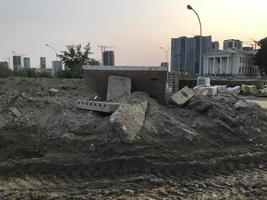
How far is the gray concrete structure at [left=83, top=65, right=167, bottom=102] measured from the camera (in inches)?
448

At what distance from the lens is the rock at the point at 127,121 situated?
8.56 meters

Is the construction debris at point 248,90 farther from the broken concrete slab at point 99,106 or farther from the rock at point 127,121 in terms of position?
the rock at point 127,121

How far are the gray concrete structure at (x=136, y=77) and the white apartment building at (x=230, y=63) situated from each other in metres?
89.2

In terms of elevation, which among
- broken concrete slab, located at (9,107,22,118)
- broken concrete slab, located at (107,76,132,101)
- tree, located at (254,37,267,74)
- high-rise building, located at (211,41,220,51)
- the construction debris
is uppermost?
high-rise building, located at (211,41,220,51)

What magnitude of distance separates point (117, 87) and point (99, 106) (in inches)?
57.2

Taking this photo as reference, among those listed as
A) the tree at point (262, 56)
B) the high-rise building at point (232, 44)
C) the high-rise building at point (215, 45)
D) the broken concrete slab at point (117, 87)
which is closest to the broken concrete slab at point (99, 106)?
the broken concrete slab at point (117, 87)

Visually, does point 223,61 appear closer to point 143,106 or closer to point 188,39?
point 188,39

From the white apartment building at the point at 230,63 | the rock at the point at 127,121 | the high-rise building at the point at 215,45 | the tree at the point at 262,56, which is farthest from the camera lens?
the high-rise building at the point at 215,45

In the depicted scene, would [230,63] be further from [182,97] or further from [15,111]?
[15,111]

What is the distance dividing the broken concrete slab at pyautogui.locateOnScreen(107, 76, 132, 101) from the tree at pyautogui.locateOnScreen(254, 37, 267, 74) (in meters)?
80.2

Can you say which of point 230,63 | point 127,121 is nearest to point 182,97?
point 127,121

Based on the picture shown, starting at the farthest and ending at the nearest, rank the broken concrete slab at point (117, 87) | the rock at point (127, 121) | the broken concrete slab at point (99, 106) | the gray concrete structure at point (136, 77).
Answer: the gray concrete structure at point (136, 77) → the broken concrete slab at point (117, 87) → the broken concrete slab at point (99, 106) → the rock at point (127, 121)

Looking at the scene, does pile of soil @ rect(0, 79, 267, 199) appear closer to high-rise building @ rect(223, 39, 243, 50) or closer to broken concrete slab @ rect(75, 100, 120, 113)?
broken concrete slab @ rect(75, 100, 120, 113)

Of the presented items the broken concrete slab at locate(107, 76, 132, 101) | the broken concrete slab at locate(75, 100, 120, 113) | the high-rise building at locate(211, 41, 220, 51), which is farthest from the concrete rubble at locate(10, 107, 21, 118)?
the high-rise building at locate(211, 41, 220, 51)
